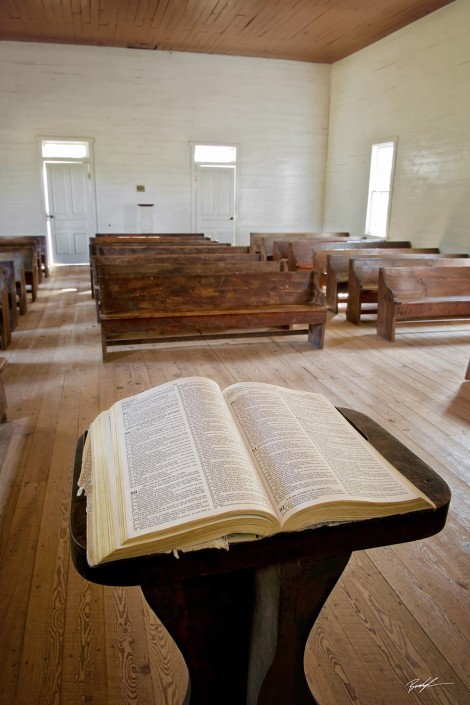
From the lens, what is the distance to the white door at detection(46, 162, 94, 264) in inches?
417

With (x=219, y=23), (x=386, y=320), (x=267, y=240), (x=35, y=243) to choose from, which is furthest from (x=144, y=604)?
(x=219, y=23)

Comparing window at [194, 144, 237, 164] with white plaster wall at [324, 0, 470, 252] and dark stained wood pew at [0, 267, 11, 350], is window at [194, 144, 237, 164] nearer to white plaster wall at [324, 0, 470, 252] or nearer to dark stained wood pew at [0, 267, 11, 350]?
white plaster wall at [324, 0, 470, 252]

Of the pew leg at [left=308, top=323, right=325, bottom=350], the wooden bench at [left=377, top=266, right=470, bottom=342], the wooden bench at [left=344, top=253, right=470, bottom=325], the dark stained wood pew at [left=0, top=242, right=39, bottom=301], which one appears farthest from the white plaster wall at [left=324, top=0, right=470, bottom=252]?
the dark stained wood pew at [left=0, top=242, right=39, bottom=301]

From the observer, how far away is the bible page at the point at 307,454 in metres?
0.87

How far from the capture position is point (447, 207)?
769 centimetres

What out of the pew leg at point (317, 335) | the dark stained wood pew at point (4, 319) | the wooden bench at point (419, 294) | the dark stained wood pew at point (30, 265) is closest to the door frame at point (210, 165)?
the dark stained wood pew at point (30, 265)

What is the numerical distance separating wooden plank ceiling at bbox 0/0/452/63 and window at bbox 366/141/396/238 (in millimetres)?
1847

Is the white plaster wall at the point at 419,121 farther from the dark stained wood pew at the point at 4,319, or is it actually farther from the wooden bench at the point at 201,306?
the dark stained wood pew at the point at 4,319

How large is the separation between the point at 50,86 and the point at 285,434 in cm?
1092

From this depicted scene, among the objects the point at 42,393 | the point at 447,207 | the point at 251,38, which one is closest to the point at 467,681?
the point at 42,393

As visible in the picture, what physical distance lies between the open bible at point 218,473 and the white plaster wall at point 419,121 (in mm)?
7107

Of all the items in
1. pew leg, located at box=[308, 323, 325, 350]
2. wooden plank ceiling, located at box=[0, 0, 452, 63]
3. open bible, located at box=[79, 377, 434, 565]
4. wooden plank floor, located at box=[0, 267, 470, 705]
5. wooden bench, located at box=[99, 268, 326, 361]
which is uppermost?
wooden plank ceiling, located at box=[0, 0, 452, 63]

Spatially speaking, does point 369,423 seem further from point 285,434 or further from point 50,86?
point 50,86

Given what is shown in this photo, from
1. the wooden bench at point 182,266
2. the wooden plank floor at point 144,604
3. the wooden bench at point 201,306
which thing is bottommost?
the wooden plank floor at point 144,604
